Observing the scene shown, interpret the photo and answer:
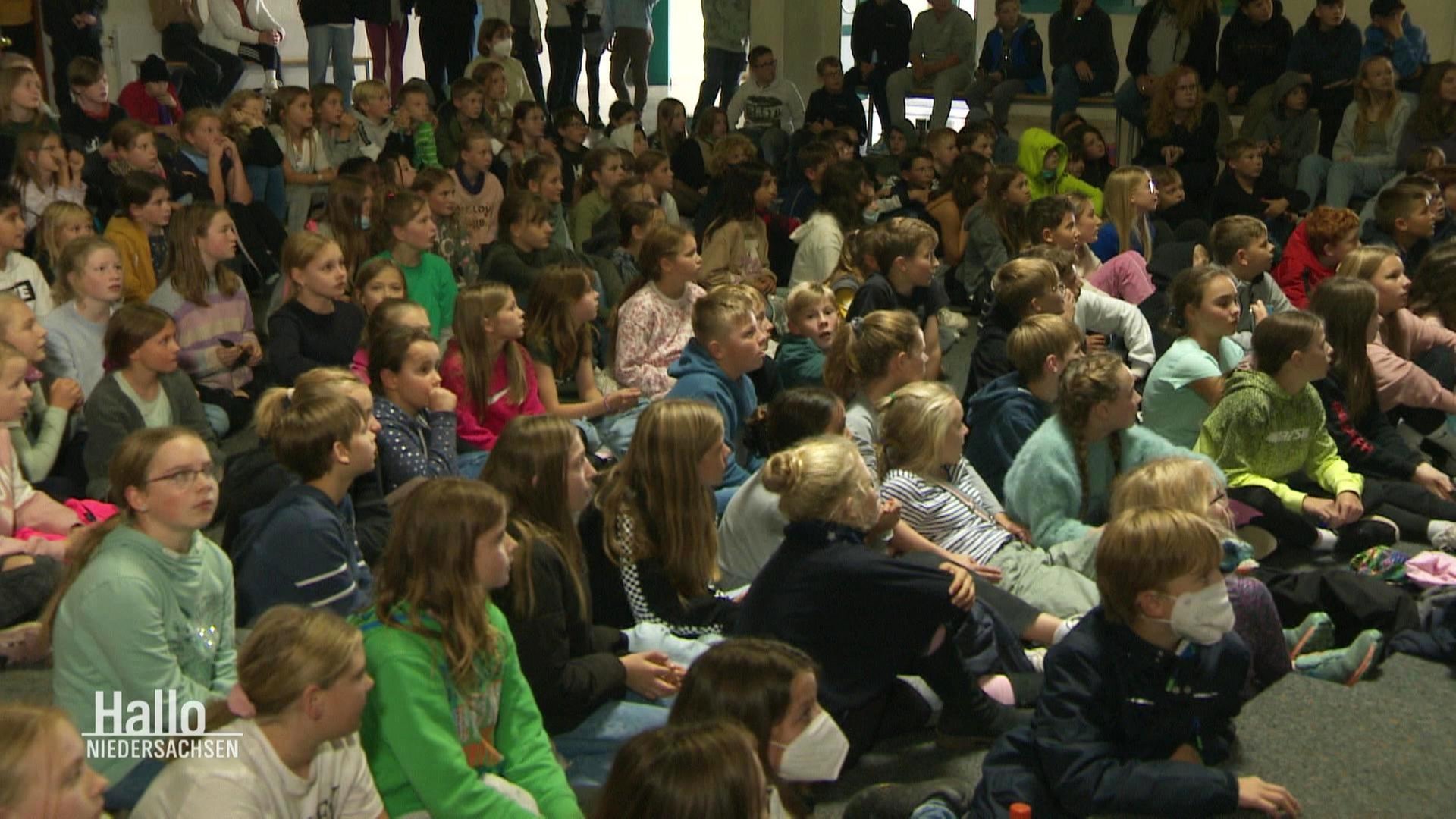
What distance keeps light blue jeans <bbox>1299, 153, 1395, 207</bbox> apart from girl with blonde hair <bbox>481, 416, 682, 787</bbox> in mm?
7047

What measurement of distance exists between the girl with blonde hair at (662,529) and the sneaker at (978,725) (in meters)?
0.56

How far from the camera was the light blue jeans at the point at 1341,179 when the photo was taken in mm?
9016

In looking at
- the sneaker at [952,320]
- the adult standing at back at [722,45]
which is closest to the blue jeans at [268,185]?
the sneaker at [952,320]

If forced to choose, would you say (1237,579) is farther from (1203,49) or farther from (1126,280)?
(1203,49)

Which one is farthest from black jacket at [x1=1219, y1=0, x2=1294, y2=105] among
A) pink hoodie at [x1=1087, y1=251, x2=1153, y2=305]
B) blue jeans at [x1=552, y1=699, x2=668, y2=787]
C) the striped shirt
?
blue jeans at [x1=552, y1=699, x2=668, y2=787]

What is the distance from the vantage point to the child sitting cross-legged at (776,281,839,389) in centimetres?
535

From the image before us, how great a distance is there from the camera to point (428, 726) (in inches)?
104

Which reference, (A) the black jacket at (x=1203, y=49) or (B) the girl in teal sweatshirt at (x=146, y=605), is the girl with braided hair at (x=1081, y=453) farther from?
(A) the black jacket at (x=1203, y=49)

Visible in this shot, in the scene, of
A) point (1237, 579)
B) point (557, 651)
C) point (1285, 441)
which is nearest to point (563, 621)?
point (557, 651)

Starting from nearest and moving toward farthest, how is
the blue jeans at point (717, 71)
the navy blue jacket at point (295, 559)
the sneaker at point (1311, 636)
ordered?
the navy blue jacket at point (295, 559)
the sneaker at point (1311, 636)
the blue jeans at point (717, 71)

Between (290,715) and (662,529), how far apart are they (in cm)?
120

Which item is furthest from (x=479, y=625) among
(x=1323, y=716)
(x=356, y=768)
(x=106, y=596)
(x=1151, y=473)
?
(x=1323, y=716)

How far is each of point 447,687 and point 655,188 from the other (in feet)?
19.0

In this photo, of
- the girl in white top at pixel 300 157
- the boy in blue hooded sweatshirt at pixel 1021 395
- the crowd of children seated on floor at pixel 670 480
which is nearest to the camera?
the crowd of children seated on floor at pixel 670 480
